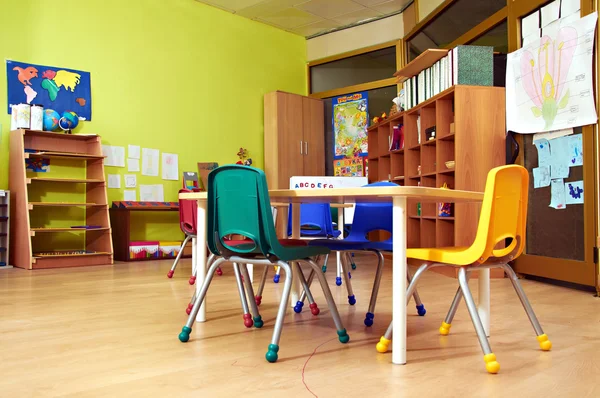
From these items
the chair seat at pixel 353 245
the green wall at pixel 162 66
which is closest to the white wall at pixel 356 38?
the green wall at pixel 162 66

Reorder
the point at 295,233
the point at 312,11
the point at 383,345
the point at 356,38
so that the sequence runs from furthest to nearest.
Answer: the point at 356,38 < the point at 312,11 < the point at 295,233 < the point at 383,345

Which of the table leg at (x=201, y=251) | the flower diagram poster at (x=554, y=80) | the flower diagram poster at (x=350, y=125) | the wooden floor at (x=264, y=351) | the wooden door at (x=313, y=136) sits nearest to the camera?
the wooden floor at (x=264, y=351)

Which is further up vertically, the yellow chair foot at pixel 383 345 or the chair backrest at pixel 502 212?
the chair backrest at pixel 502 212

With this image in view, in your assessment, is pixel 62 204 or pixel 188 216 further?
pixel 62 204

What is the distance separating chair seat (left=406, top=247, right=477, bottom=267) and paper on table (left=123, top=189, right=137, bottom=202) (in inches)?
181

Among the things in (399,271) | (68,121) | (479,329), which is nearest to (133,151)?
(68,121)

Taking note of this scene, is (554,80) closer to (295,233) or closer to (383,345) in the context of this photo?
(295,233)

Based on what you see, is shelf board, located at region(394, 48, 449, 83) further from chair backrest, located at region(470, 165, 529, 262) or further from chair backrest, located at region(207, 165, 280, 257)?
chair backrest, located at region(207, 165, 280, 257)

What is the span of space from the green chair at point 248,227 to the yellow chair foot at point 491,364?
0.60 m

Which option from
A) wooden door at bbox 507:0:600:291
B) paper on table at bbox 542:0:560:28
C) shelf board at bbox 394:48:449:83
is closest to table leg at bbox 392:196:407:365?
wooden door at bbox 507:0:600:291

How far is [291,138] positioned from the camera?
7.38 m

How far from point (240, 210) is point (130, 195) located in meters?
4.32

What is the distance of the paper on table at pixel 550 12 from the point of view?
12.9ft

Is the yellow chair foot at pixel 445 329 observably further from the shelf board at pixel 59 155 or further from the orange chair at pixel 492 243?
the shelf board at pixel 59 155
